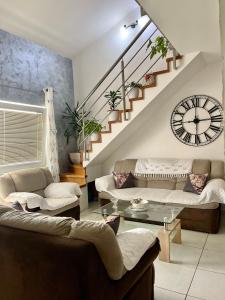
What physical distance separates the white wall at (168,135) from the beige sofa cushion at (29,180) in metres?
1.73

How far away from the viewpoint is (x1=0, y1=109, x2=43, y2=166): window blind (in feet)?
13.0

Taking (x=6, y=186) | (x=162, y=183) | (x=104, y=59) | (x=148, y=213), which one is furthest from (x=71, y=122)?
(x=148, y=213)

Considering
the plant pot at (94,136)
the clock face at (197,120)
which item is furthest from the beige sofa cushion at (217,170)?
the plant pot at (94,136)

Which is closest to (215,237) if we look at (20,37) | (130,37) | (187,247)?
(187,247)

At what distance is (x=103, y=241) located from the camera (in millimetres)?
1318

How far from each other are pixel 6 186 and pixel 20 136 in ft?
3.69

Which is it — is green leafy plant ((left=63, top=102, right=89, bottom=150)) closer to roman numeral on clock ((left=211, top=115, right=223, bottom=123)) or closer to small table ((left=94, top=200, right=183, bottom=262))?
small table ((left=94, top=200, right=183, bottom=262))

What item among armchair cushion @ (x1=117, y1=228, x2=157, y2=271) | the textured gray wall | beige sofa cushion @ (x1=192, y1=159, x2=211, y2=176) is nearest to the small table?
armchair cushion @ (x1=117, y1=228, x2=157, y2=271)

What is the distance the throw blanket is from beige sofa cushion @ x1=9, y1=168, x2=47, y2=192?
1667mm

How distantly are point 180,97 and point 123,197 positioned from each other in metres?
2.11

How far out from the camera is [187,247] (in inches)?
116

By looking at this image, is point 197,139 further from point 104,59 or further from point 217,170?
point 104,59

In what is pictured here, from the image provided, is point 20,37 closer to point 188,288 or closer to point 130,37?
point 130,37

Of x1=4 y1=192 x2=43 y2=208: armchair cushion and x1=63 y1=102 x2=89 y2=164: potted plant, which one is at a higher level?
x1=63 y1=102 x2=89 y2=164: potted plant
